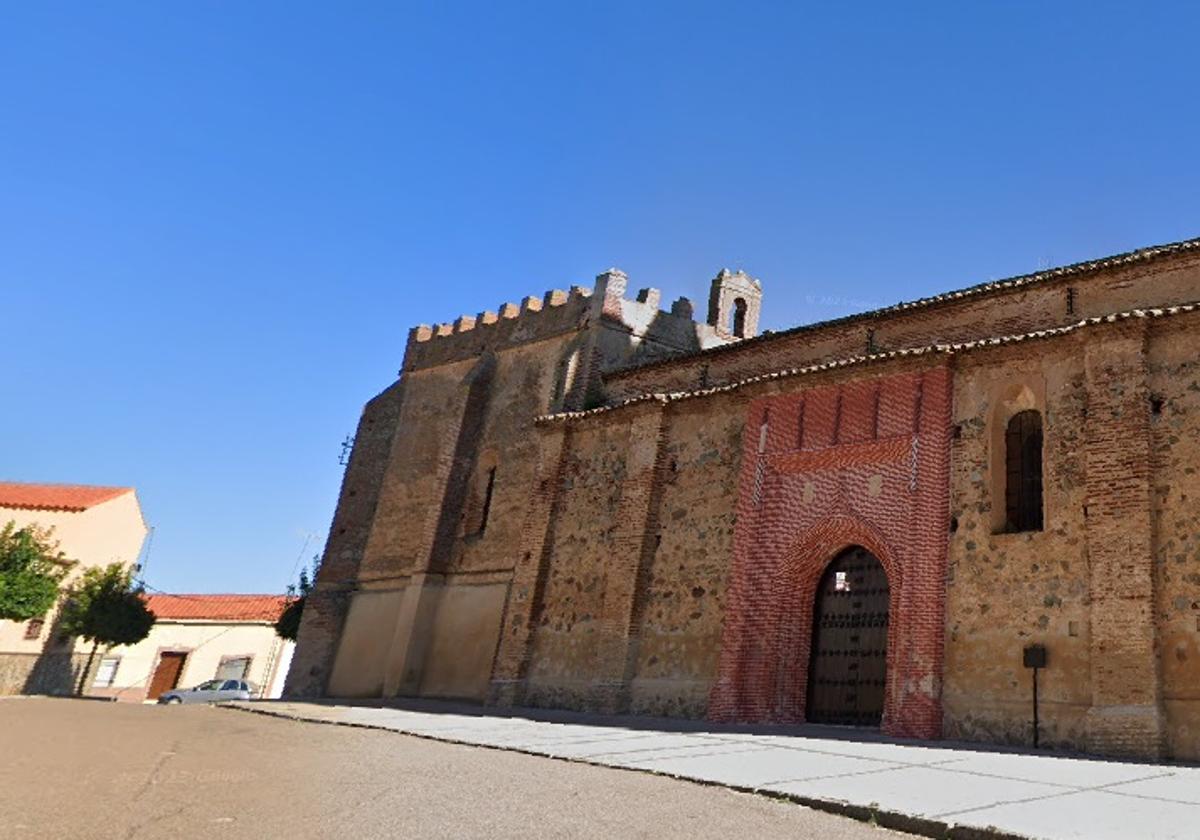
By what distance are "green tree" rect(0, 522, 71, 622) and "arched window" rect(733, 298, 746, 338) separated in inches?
820

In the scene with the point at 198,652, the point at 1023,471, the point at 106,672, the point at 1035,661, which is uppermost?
the point at 1023,471

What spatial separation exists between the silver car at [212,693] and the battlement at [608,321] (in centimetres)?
1401

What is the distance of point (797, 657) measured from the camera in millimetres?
13414

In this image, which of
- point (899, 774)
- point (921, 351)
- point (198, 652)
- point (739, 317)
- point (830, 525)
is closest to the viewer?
point (899, 774)

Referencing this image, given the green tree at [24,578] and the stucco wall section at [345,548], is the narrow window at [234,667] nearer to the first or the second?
the green tree at [24,578]

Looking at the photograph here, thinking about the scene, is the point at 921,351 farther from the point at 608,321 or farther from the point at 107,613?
the point at 107,613

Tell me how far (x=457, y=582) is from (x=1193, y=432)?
47.6ft

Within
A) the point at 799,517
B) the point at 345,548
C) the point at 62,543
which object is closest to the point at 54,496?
the point at 62,543

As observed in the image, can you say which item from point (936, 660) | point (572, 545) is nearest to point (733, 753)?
point (936, 660)

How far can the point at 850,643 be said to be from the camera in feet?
43.3

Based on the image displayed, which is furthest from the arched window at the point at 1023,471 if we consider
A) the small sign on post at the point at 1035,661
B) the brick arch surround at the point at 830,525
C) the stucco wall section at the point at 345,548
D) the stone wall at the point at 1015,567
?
the stucco wall section at the point at 345,548

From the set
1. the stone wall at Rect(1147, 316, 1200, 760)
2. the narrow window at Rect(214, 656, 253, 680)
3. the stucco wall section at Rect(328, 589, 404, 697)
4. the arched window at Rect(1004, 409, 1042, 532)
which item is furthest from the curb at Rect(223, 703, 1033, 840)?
the narrow window at Rect(214, 656, 253, 680)

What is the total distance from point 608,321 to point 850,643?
32.3 feet

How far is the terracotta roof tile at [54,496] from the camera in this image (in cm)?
3175
